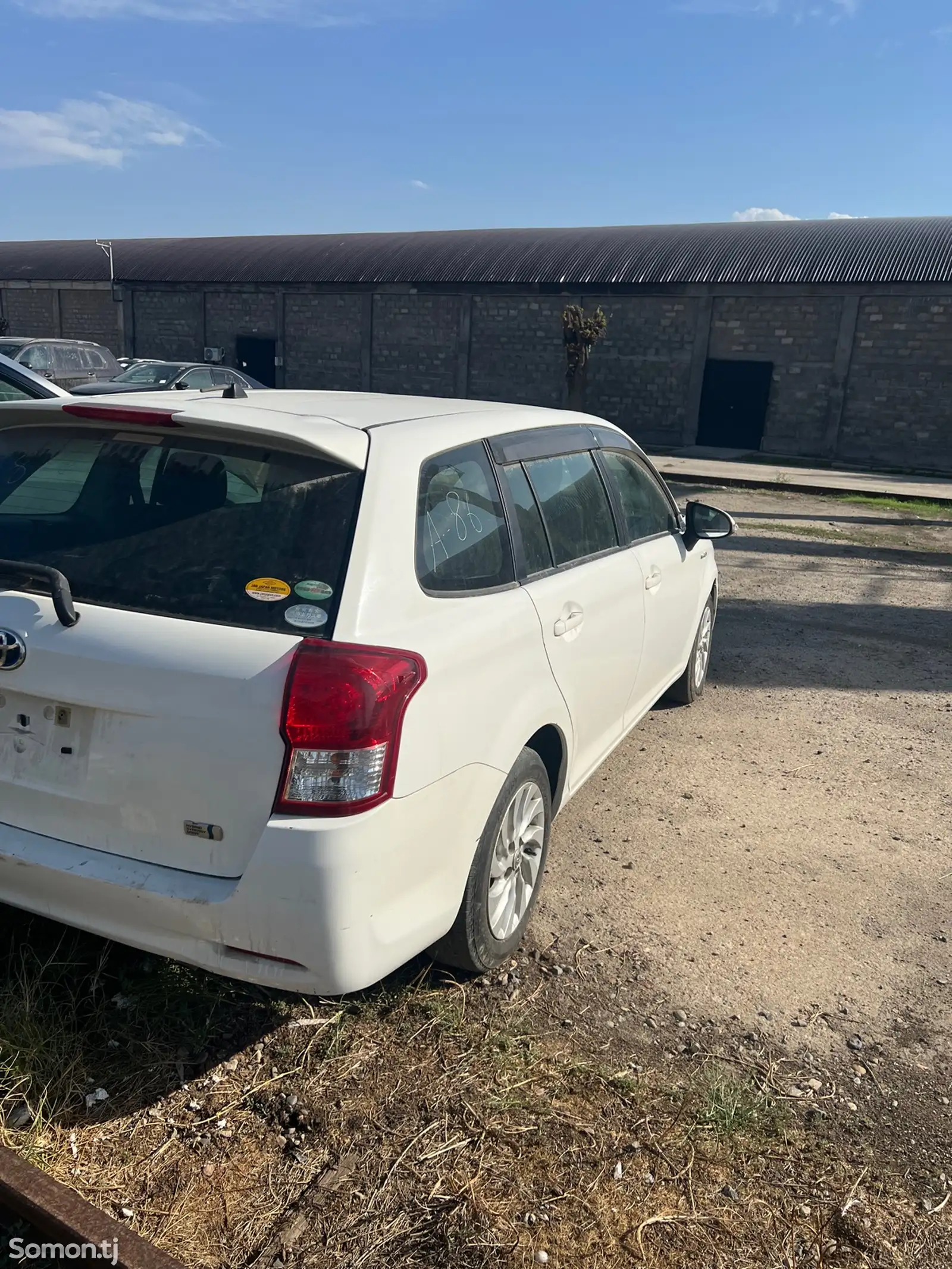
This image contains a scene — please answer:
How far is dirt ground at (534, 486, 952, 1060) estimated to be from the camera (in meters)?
3.38

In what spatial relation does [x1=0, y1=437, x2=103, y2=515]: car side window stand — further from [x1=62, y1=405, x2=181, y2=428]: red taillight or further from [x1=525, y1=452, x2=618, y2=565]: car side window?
[x1=525, y1=452, x2=618, y2=565]: car side window

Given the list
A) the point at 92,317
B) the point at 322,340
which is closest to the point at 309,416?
the point at 322,340

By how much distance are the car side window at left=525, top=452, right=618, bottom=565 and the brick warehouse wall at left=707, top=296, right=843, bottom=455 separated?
2389cm

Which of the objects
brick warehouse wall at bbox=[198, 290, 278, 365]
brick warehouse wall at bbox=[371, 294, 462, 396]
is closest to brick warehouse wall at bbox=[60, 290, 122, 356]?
brick warehouse wall at bbox=[198, 290, 278, 365]

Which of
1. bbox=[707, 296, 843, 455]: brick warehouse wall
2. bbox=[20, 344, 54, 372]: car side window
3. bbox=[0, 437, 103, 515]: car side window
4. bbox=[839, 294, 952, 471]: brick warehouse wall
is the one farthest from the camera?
bbox=[707, 296, 843, 455]: brick warehouse wall

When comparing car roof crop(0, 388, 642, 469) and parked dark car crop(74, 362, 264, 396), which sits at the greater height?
car roof crop(0, 388, 642, 469)

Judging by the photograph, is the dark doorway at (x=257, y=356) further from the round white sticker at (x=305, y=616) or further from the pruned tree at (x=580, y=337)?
the round white sticker at (x=305, y=616)

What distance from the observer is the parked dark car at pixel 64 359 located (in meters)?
18.9

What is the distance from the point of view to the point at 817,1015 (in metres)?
3.21

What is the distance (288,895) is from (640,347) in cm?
2786

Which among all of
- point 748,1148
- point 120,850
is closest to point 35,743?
point 120,850

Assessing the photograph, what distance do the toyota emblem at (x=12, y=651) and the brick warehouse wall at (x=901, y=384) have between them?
26.1 metres

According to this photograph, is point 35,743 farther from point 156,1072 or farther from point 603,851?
point 603,851

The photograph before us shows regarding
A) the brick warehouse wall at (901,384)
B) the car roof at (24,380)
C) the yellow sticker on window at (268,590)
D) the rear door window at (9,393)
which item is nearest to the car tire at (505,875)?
the yellow sticker on window at (268,590)
